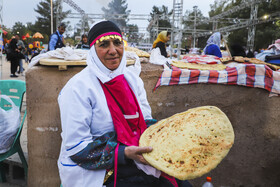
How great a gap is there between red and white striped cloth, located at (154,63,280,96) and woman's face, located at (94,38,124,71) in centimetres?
107

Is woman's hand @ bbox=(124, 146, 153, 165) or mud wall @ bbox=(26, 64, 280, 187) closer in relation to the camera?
woman's hand @ bbox=(124, 146, 153, 165)

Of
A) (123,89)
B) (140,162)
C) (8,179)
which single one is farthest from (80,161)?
(8,179)

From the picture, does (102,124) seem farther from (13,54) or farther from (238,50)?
(13,54)

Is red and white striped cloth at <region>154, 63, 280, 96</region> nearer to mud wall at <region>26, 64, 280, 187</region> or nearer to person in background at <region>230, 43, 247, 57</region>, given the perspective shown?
mud wall at <region>26, 64, 280, 187</region>

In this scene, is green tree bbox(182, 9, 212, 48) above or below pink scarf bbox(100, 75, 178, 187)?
above

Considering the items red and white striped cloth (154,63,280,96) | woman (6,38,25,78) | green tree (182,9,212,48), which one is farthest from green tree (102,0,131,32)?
red and white striped cloth (154,63,280,96)

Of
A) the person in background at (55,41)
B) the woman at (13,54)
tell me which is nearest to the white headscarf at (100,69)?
the person in background at (55,41)

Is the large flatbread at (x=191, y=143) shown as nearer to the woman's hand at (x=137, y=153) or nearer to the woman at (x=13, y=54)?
the woman's hand at (x=137, y=153)

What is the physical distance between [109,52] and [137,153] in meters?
0.69

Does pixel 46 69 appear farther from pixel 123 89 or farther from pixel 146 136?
pixel 146 136

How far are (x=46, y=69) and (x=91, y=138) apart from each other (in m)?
1.18

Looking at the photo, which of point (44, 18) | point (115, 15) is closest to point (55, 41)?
point (115, 15)

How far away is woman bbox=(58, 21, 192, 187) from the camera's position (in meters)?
1.26

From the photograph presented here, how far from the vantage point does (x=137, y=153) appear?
1.24 meters
